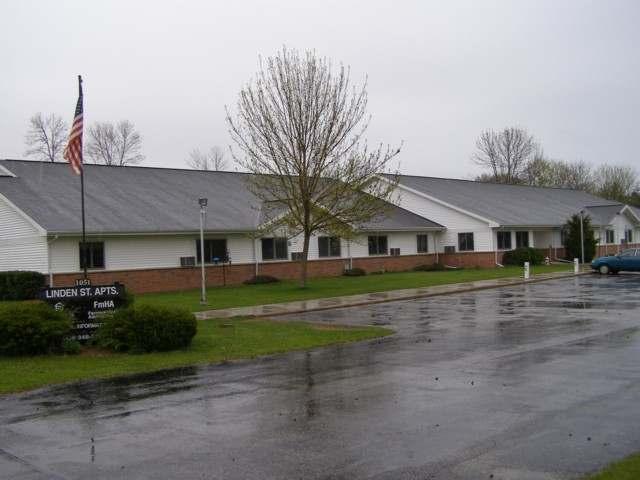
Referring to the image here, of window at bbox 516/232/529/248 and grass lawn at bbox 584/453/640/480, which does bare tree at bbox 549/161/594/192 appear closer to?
window at bbox 516/232/529/248

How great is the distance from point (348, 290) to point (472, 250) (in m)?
16.8

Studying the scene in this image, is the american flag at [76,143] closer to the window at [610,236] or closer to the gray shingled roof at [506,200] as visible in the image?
the gray shingled roof at [506,200]

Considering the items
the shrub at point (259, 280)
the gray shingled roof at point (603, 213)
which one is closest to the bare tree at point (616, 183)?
the gray shingled roof at point (603, 213)

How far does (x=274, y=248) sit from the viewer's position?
1441 inches

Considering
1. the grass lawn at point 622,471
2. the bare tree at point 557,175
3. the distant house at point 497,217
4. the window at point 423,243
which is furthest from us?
the bare tree at point 557,175

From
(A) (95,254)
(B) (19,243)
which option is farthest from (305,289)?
(B) (19,243)

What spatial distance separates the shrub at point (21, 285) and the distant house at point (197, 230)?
0.62 m

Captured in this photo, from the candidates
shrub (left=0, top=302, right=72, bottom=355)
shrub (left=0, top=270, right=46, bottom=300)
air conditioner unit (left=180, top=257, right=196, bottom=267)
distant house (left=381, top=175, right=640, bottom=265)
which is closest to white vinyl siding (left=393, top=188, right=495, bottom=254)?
distant house (left=381, top=175, right=640, bottom=265)

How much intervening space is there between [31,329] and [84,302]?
4.91 ft

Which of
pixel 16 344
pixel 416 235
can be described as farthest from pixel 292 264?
pixel 16 344

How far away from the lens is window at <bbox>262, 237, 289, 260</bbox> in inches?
1421

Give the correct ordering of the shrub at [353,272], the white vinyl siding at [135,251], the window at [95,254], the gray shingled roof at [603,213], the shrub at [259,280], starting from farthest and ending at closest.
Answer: the gray shingled roof at [603,213] < the shrub at [353,272] < the shrub at [259,280] < the window at [95,254] < the white vinyl siding at [135,251]

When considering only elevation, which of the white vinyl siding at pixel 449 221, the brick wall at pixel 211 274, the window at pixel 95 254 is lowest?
the brick wall at pixel 211 274

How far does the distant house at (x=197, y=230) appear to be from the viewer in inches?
1162
